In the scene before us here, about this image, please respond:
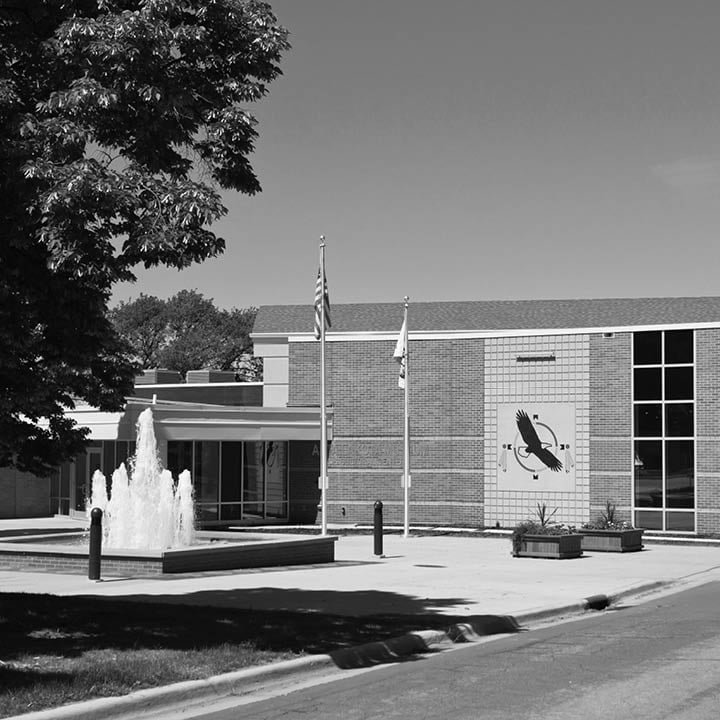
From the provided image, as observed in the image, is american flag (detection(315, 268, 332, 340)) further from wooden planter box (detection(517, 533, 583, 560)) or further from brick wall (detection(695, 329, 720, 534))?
brick wall (detection(695, 329, 720, 534))

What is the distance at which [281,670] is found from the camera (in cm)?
1189

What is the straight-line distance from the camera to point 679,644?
13812 millimetres

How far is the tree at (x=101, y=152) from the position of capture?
11.5 m

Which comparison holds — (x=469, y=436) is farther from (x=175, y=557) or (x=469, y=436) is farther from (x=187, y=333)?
(x=187, y=333)

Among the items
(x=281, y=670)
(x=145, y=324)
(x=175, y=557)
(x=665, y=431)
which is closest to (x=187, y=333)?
(x=145, y=324)

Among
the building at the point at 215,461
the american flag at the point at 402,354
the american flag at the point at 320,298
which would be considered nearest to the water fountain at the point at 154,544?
the american flag at the point at 320,298

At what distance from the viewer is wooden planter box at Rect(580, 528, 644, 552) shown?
29.9 meters

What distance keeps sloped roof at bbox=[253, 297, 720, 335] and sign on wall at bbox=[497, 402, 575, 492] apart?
1919 centimetres

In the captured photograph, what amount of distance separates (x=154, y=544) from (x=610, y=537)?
11873 millimetres

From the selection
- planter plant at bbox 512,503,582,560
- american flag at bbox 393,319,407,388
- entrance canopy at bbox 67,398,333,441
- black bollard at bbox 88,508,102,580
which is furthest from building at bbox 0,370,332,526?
black bollard at bbox 88,508,102,580

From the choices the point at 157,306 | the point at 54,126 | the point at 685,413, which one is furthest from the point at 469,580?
the point at 157,306

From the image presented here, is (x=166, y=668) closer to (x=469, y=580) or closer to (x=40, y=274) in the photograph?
(x=40, y=274)

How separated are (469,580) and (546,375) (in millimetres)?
17774

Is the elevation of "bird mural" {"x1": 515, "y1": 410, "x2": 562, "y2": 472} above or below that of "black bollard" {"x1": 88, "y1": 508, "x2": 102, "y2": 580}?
above
